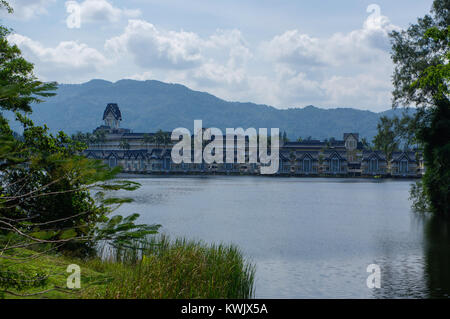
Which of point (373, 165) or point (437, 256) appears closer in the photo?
point (437, 256)

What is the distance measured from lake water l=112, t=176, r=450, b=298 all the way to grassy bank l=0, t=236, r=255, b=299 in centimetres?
368

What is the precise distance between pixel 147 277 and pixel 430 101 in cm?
3559

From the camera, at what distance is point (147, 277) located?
1305cm

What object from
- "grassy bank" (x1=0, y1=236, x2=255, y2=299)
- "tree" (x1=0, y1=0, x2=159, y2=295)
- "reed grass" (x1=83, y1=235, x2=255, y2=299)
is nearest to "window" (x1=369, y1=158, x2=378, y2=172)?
"tree" (x1=0, y1=0, x2=159, y2=295)

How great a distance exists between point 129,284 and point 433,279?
14552mm

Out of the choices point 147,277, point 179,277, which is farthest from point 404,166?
point 147,277

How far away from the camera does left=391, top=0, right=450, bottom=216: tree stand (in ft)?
134

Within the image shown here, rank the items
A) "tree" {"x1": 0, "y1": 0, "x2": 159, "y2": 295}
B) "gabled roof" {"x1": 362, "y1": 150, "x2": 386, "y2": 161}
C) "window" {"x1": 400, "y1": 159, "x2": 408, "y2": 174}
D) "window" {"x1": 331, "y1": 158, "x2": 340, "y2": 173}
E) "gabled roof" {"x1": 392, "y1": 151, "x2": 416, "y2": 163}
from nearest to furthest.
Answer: "tree" {"x1": 0, "y1": 0, "x2": 159, "y2": 295} → "gabled roof" {"x1": 392, "y1": 151, "x2": 416, "y2": 163} → "window" {"x1": 400, "y1": 159, "x2": 408, "y2": 174} → "gabled roof" {"x1": 362, "y1": 150, "x2": 386, "y2": 161} → "window" {"x1": 331, "y1": 158, "x2": 340, "y2": 173}

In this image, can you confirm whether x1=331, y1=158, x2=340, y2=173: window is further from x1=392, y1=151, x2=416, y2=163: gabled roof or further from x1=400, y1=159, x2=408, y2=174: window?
x1=400, y1=159, x2=408, y2=174: window

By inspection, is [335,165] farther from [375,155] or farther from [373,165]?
[375,155]

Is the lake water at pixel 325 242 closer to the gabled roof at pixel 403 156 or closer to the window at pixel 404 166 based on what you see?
the gabled roof at pixel 403 156

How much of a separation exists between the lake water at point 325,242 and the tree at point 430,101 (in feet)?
11.0

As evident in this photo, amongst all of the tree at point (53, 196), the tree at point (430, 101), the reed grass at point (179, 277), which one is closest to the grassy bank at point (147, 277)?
the reed grass at point (179, 277)
